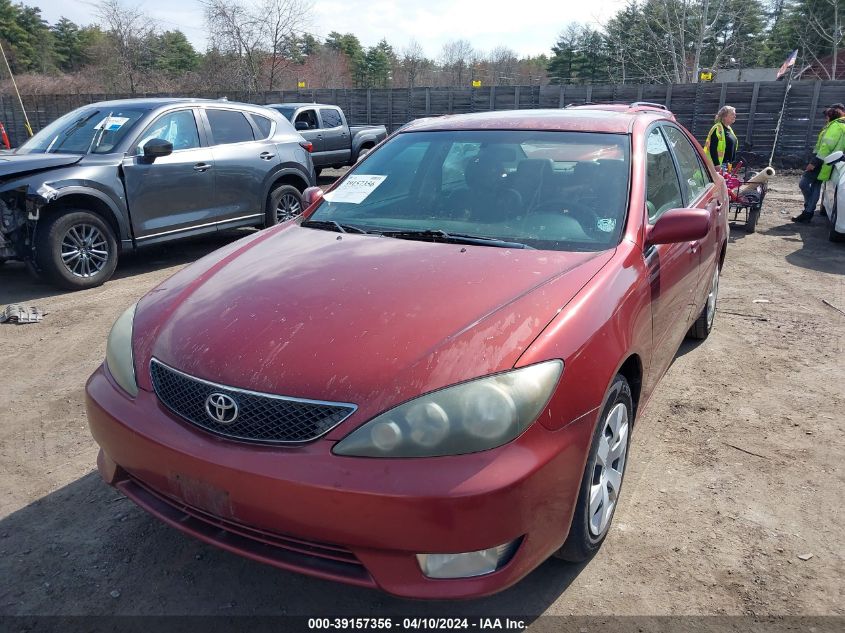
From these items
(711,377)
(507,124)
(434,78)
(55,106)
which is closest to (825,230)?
(711,377)

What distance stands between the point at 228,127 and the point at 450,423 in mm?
7010

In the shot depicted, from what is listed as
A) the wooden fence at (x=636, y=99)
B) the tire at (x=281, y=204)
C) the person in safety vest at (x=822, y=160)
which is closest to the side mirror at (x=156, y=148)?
the tire at (x=281, y=204)

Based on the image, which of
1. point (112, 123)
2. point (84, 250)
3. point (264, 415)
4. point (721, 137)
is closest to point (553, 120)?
point (264, 415)

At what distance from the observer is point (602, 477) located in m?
2.46

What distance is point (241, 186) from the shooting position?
7.77 m

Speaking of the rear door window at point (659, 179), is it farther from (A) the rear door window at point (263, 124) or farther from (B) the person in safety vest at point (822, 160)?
(B) the person in safety vest at point (822, 160)

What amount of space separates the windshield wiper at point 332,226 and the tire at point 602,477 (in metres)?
1.46

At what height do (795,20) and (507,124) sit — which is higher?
(795,20)

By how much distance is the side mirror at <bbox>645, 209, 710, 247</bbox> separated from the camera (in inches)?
110

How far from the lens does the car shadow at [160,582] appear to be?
7.57 feet

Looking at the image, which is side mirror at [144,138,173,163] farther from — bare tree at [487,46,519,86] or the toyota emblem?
bare tree at [487,46,519,86]

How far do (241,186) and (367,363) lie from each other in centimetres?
637

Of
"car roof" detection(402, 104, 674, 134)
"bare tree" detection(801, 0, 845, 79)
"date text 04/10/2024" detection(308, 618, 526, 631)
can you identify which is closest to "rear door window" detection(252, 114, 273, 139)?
"car roof" detection(402, 104, 674, 134)

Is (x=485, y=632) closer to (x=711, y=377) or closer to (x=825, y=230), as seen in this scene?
(x=711, y=377)
